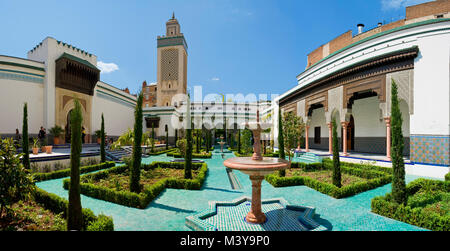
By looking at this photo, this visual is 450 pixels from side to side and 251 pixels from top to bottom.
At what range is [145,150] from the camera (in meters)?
18.1

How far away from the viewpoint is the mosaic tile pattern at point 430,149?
28.0 feet

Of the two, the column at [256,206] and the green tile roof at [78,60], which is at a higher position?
the green tile roof at [78,60]

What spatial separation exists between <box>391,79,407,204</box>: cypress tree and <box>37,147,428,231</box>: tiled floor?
2.31ft

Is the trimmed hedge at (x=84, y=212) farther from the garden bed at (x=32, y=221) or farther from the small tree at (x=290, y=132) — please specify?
the small tree at (x=290, y=132)

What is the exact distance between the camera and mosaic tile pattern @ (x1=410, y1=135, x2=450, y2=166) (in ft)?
28.0

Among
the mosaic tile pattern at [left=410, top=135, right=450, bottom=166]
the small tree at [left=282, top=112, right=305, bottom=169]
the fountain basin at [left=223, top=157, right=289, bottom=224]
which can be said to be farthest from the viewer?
the small tree at [left=282, top=112, right=305, bottom=169]

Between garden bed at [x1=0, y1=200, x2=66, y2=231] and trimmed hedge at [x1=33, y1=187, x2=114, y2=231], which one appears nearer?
trimmed hedge at [x1=33, y1=187, x2=114, y2=231]

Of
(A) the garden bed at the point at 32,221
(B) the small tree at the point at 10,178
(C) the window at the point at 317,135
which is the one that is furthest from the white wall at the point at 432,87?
(B) the small tree at the point at 10,178

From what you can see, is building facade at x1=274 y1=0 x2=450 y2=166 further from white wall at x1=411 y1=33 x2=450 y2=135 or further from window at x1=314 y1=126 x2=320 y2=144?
window at x1=314 y1=126 x2=320 y2=144

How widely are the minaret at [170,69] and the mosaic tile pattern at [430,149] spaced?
33.7m

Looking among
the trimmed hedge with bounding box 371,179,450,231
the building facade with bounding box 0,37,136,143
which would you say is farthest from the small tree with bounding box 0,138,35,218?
the building facade with bounding box 0,37,136,143
